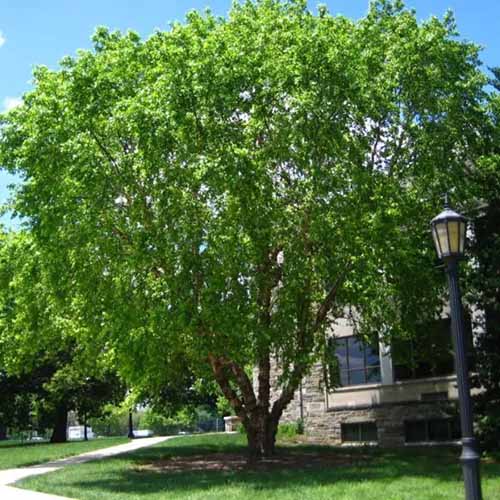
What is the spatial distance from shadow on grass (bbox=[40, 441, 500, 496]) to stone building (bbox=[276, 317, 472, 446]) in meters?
3.46

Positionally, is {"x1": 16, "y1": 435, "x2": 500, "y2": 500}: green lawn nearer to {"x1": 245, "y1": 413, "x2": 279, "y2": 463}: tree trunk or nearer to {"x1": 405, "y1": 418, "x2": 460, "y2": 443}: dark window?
{"x1": 245, "y1": 413, "x2": 279, "y2": 463}: tree trunk

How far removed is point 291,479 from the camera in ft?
52.2

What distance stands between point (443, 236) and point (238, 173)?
331 inches

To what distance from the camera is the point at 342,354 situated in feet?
96.6

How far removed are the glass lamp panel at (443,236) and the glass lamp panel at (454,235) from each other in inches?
1.9

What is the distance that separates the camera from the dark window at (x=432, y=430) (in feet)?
Result: 84.1

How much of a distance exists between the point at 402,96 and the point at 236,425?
25.0m

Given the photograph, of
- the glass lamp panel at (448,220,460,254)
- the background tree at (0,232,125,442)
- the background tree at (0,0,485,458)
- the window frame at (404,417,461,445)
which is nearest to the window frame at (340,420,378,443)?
the window frame at (404,417,461,445)

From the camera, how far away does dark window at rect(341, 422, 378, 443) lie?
28.4m

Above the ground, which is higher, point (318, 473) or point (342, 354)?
point (342, 354)

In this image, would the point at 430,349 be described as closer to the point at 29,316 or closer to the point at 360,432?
the point at 360,432

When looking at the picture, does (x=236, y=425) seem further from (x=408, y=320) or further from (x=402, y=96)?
(x=402, y=96)

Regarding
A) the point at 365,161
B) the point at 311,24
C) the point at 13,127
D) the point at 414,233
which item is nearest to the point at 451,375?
the point at 414,233

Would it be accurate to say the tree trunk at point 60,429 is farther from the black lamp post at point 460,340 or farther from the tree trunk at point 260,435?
the black lamp post at point 460,340
